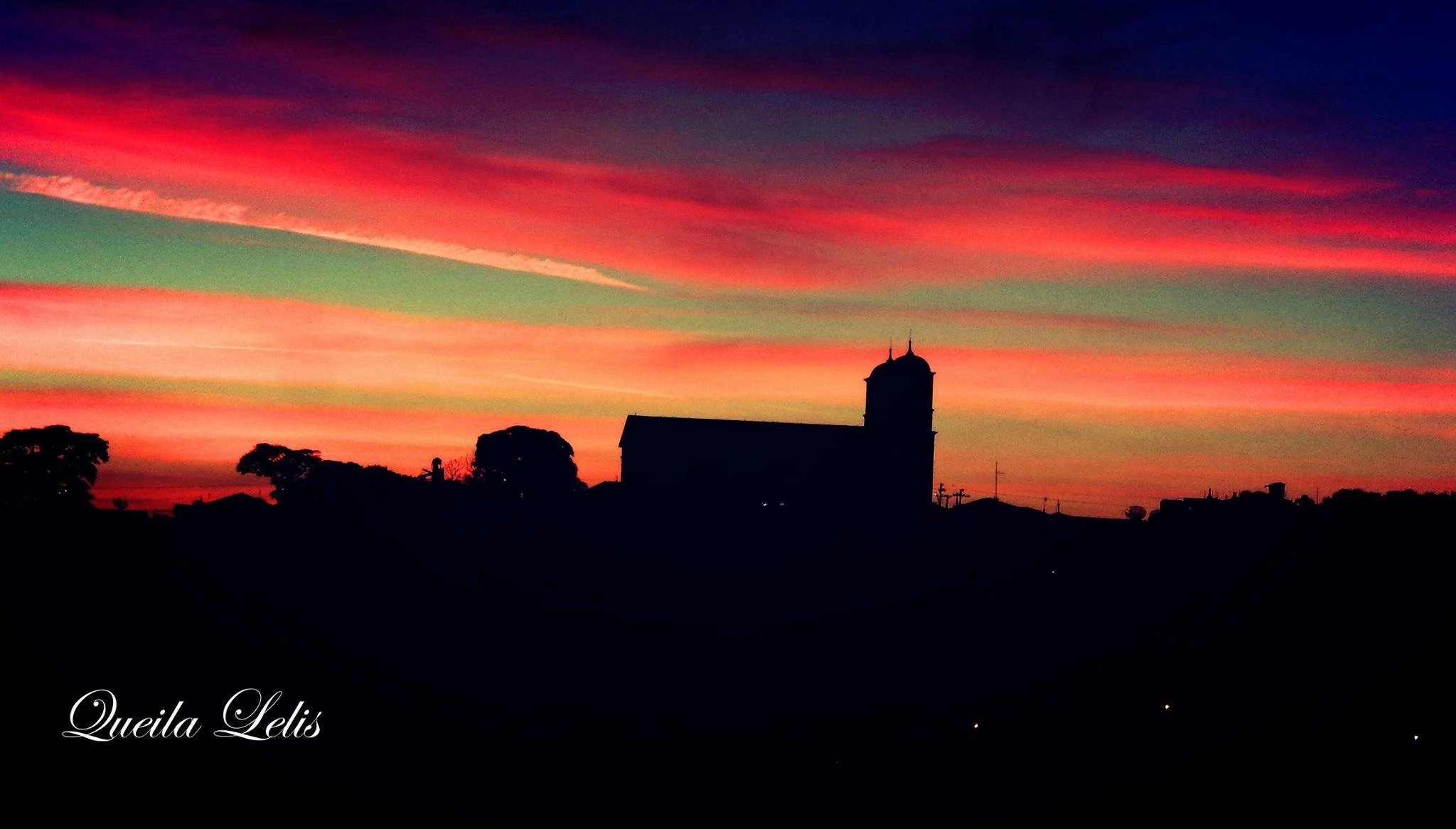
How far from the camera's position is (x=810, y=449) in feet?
422

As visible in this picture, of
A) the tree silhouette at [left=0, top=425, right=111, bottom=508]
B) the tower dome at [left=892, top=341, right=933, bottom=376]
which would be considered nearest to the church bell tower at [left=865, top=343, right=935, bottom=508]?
the tower dome at [left=892, top=341, right=933, bottom=376]

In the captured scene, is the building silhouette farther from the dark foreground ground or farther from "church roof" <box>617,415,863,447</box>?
the dark foreground ground

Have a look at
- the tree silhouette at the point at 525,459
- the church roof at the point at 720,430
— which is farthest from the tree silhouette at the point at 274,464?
the church roof at the point at 720,430

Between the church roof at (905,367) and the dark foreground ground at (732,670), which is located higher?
the church roof at (905,367)

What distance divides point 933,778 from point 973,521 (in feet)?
178

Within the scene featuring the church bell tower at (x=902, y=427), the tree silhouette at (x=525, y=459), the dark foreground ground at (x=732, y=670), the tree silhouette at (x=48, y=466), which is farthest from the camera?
→ the tree silhouette at (x=525, y=459)

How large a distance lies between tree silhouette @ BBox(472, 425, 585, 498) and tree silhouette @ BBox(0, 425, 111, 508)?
49.8 meters

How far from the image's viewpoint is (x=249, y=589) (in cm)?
6931

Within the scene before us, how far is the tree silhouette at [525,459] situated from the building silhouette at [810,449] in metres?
22.7

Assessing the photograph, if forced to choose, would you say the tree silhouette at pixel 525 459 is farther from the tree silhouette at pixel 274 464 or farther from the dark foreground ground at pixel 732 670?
the dark foreground ground at pixel 732 670

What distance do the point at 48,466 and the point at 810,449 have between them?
65993 mm

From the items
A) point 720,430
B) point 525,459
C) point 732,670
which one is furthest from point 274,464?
point 732,670

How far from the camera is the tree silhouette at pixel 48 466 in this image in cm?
9731

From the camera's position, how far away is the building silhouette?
124m
